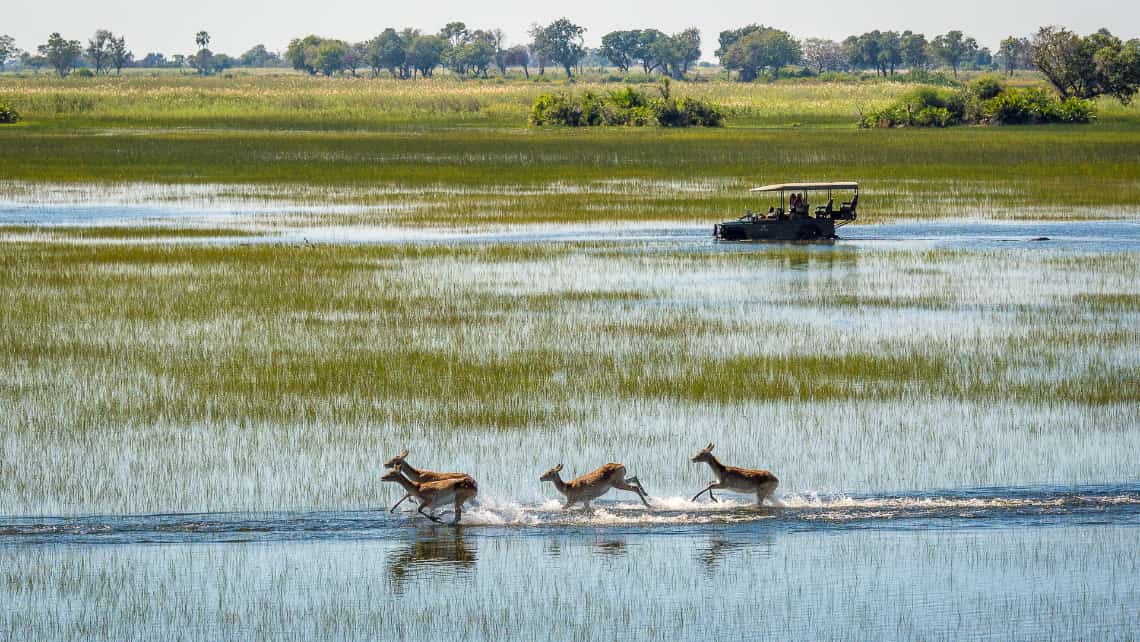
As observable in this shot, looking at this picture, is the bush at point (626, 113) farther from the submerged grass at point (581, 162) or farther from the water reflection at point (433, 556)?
the water reflection at point (433, 556)

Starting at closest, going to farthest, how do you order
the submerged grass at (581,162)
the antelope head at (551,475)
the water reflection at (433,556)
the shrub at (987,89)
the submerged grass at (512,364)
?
the water reflection at (433,556) → the antelope head at (551,475) → the submerged grass at (512,364) → the submerged grass at (581,162) → the shrub at (987,89)

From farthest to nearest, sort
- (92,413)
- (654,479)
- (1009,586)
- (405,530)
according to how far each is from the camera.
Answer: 1. (92,413)
2. (654,479)
3. (405,530)
4. (1009,586)

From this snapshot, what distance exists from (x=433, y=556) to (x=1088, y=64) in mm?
123874

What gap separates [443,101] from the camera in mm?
→ 159250

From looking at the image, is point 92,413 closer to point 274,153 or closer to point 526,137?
point 274,153

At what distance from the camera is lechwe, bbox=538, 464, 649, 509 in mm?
17906

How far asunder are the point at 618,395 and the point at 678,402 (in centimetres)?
99

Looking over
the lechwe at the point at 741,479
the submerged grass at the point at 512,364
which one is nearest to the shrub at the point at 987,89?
the submerged grass at the point at 512,364

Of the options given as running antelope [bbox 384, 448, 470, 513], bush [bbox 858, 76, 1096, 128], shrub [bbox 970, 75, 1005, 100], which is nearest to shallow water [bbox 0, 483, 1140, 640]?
running antelope [bbox 384, 448, 470, 513]

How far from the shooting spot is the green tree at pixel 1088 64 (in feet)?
429

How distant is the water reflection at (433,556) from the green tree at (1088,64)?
12195 centimetres

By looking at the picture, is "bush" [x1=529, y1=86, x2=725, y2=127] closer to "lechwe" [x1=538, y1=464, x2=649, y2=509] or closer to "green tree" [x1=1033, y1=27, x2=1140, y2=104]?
"green tree" [x1=1033, y1=27, x2=1140, y2=104]

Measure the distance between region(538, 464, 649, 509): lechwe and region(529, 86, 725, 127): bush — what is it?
101168 millimetres

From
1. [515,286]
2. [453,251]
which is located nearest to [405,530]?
[515,286]
